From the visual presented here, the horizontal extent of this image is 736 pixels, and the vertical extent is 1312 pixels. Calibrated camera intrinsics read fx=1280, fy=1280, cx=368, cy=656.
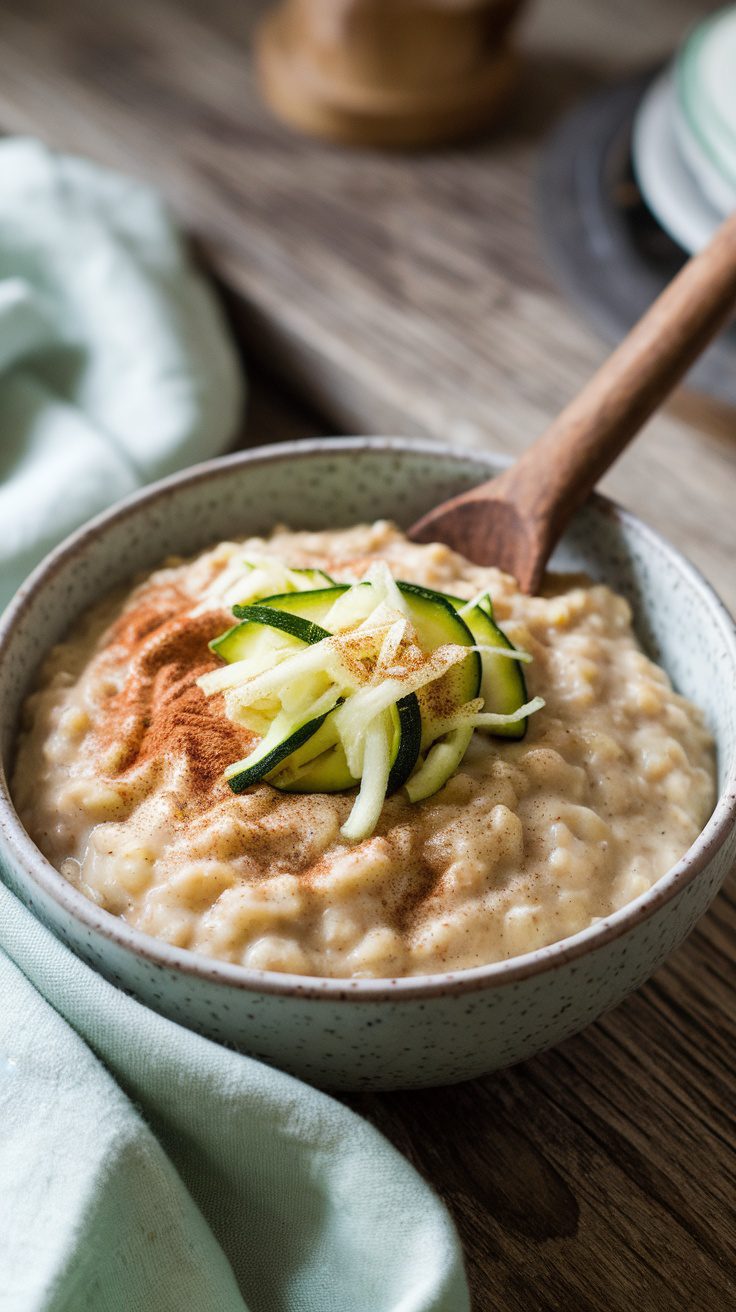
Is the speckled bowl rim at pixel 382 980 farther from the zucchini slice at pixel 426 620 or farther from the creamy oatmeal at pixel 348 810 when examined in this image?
the zucchini slice at pixel 426 620

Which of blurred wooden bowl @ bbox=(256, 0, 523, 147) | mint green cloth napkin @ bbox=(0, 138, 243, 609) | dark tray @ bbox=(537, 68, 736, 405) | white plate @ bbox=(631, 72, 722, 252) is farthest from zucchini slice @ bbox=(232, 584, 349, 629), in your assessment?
blurred wooden bowl @ bbox=(256, 0, 523, 147)

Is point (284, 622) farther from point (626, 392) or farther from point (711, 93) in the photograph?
point (711, 93)

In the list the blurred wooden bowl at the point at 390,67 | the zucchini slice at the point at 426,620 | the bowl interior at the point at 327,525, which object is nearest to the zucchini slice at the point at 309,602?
the zucchini slice at the point at 426,620

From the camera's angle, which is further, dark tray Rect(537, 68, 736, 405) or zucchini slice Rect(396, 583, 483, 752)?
dark tray Rect(537, 68, 736, 405)

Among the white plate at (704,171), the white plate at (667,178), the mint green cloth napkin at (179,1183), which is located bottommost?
the mint green cloth napkin at (179,1183)

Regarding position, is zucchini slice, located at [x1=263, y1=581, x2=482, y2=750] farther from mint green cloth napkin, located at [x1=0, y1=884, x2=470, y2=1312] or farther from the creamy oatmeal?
mint green cloth napkin, located at [x1=0, y1=884, x2=470, y2=1312]

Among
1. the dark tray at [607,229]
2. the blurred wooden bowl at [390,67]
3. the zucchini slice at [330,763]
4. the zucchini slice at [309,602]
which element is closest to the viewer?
the zucchini slice at [330,763]

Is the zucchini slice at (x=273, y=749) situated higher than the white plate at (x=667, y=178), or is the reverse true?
the white plate at (x=667, y=178)

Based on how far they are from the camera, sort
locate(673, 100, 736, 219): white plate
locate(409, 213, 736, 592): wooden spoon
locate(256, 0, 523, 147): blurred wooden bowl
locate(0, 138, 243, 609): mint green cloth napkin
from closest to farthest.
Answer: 1. locate(409, 213, 736, 592): wooden spoon
2. locate(0, 138, 243, 609): mint green cloth napkin
3. locate(673, 100, 736, 219): white plate
4. locate(256, 0, 523, 147): blurred wooden bowl
